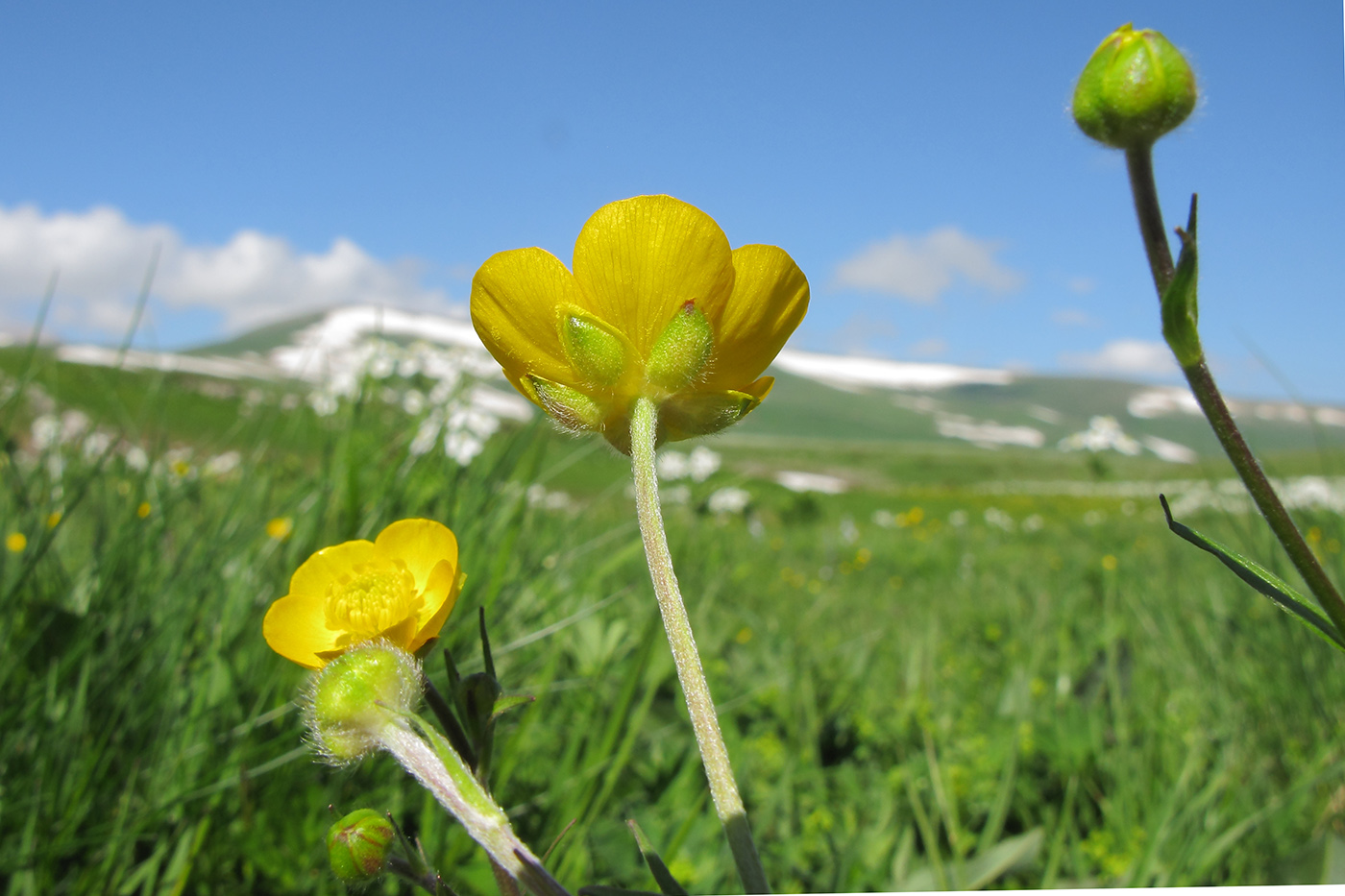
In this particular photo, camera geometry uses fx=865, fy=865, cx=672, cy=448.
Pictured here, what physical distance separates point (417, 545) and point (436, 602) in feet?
0.09

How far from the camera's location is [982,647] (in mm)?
2498

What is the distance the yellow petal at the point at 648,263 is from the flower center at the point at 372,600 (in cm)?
15

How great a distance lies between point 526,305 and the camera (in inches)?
14.0

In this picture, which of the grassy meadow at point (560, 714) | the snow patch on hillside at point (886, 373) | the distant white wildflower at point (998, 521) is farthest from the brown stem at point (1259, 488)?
the snow patch on hillside at point (886, 373)

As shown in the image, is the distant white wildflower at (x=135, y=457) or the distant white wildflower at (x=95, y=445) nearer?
the distant white wildflower at (x=135, y=457)

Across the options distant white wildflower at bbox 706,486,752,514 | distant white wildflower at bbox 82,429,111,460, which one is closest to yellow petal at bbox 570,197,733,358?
distant white wildflower at bbox 82,429,111,460

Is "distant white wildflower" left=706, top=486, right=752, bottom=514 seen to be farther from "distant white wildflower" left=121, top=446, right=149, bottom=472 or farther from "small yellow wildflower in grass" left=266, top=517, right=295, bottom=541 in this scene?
"small yellow wildflower in grass" left=266, top=517, right=295, bottom=541

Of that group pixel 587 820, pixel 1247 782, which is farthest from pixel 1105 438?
pixel 587 820

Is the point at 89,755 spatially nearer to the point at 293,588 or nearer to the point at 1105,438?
the point at 293,588

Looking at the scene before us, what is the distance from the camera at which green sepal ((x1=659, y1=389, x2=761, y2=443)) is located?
0.37 metres

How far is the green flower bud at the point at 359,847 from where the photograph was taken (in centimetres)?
29

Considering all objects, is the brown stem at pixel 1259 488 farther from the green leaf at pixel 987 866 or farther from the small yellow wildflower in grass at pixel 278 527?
the small yellow wildflower in grass at pixel 278 527

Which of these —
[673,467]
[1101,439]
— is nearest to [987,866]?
Result: [673,467]

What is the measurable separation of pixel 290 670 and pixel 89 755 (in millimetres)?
221
